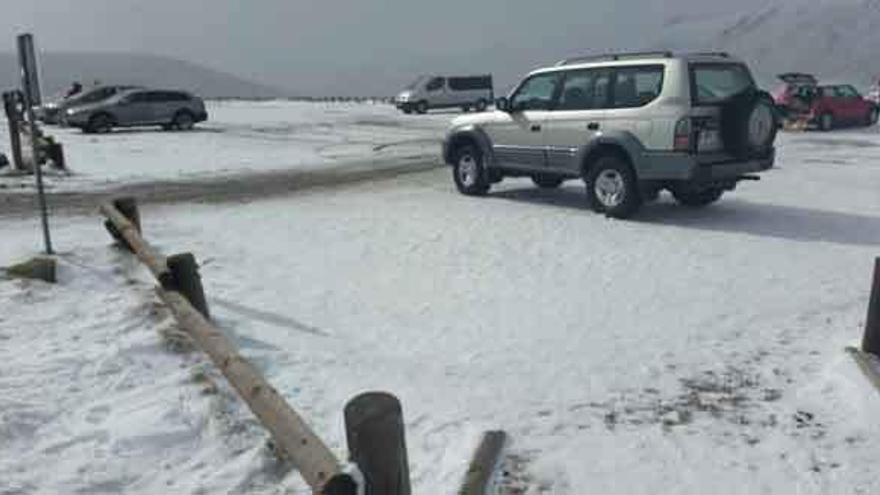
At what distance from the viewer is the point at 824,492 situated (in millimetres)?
3500

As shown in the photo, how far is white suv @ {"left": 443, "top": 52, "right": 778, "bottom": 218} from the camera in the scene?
354 inches

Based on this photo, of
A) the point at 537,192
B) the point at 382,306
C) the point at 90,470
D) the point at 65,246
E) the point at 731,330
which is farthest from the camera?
the point at 537,192

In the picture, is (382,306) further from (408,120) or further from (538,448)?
(408,120)

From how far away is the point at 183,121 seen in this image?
90.3ft

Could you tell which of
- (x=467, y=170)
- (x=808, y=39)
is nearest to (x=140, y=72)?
(x=808, y=39)

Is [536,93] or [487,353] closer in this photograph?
[487,353]

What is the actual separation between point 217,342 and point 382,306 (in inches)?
81.9

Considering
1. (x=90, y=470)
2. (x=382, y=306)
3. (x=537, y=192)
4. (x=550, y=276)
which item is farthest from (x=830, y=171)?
(x=90, y=470)

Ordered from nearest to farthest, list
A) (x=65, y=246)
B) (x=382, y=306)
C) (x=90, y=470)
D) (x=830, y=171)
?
1. (x=90, y=470)
2. (x=382, y=306)
3. (x=65, y=246)
4. (x=830, y=171)

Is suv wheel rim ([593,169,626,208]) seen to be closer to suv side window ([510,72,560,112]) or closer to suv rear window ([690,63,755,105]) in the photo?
suv rear window ([690,63,755,105])

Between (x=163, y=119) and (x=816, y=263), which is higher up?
(x=163, y=119)

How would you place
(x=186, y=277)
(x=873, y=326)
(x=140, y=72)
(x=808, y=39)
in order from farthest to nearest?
(x=140, y=72)
(x=808, y=39)
(x=186, y=277)
(x=873, y=326)

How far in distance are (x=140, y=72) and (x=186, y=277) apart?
498 feet

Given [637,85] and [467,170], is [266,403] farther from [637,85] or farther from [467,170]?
[467,170]
